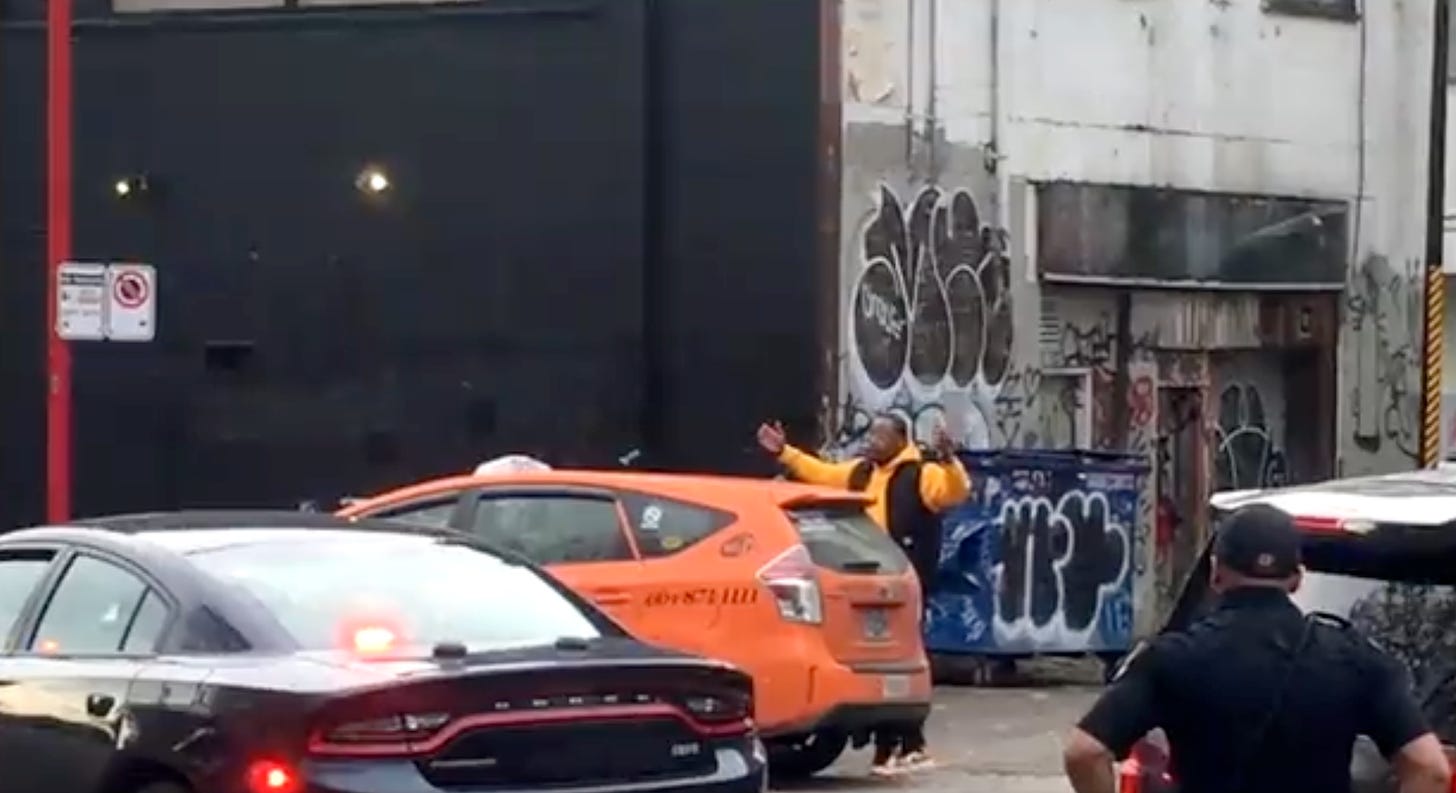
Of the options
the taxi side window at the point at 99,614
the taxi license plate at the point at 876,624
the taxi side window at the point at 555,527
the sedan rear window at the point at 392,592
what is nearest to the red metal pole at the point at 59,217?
the taxi side window at the point at 555,527

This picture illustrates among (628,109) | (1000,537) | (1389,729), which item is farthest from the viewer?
(628,109)

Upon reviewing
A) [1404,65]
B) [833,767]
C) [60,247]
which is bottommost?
[833,767]

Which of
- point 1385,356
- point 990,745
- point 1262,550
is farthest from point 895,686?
point 1385,356

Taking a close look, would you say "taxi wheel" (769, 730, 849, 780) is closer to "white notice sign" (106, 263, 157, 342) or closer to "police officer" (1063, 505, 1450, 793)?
"white notice sign" (106, 263, 157, 342)

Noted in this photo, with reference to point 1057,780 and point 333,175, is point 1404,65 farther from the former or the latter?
point 1057,780

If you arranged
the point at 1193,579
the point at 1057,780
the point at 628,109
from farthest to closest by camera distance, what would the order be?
the point at 628,109
the point at 1057,780
the point at 1193,579

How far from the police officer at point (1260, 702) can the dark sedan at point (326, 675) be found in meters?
3.12

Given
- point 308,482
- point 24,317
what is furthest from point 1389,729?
point 24,317

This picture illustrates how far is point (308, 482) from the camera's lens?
24.7 meters

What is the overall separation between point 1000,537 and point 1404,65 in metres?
8.73

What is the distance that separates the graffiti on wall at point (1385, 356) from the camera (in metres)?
28.2

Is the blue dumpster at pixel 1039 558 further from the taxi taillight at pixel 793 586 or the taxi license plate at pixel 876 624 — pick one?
the taxi taillight at pixel 793 586

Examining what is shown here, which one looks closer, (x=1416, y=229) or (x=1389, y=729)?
(x=1389, y=729)

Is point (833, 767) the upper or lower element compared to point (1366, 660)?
lower
